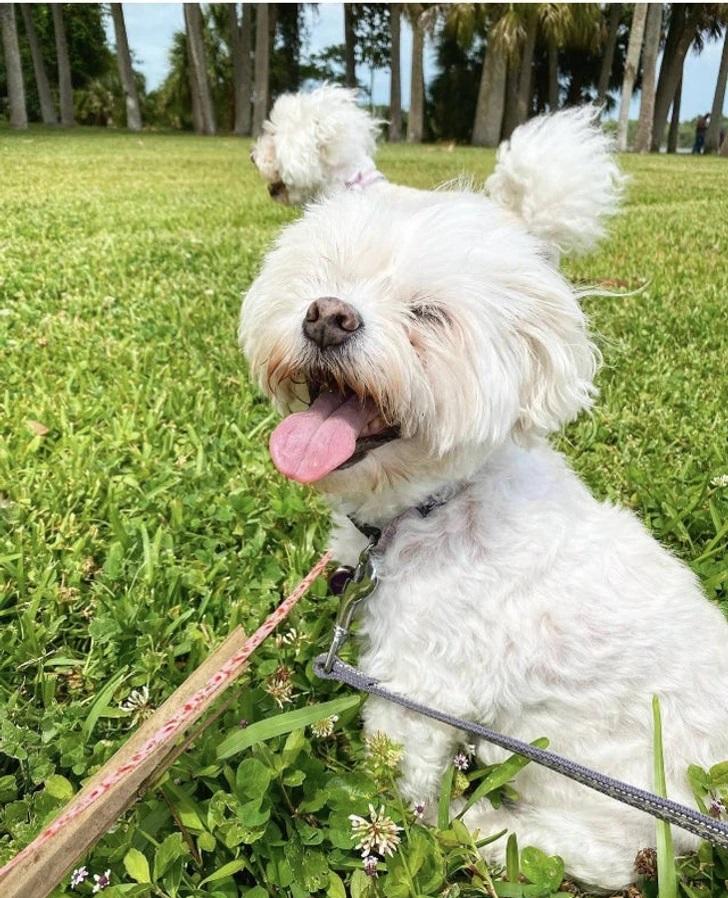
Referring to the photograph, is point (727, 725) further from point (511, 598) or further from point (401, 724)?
point (401, 724)

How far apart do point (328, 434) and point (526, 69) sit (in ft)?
102

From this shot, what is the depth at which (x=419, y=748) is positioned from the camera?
6.84 feet

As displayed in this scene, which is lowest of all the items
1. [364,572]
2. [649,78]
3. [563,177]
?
[364,572]

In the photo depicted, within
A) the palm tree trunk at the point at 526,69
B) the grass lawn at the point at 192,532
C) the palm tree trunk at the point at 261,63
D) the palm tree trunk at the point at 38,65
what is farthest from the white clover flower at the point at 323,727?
the palm tree trunk at the point at 38,65

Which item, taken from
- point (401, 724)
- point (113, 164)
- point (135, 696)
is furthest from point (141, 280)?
point (113, 164)

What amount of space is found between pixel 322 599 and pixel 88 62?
49354 mm

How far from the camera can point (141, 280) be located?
6.30 m

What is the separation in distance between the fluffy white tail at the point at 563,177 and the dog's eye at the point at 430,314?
270cm

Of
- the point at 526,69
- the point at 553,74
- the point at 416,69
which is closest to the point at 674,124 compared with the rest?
the point at 553,74

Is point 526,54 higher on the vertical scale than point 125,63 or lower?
higher

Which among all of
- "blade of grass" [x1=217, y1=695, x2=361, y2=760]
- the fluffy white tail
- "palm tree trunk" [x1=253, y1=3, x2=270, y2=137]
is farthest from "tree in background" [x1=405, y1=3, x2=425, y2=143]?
"blade of grass" [x1=217, y1=695, x2=361, y2=760]

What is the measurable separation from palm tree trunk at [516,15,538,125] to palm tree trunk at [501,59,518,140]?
302mm

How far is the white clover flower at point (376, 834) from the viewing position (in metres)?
1.74

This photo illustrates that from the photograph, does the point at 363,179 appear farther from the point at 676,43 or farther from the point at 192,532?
the point at 676,43
